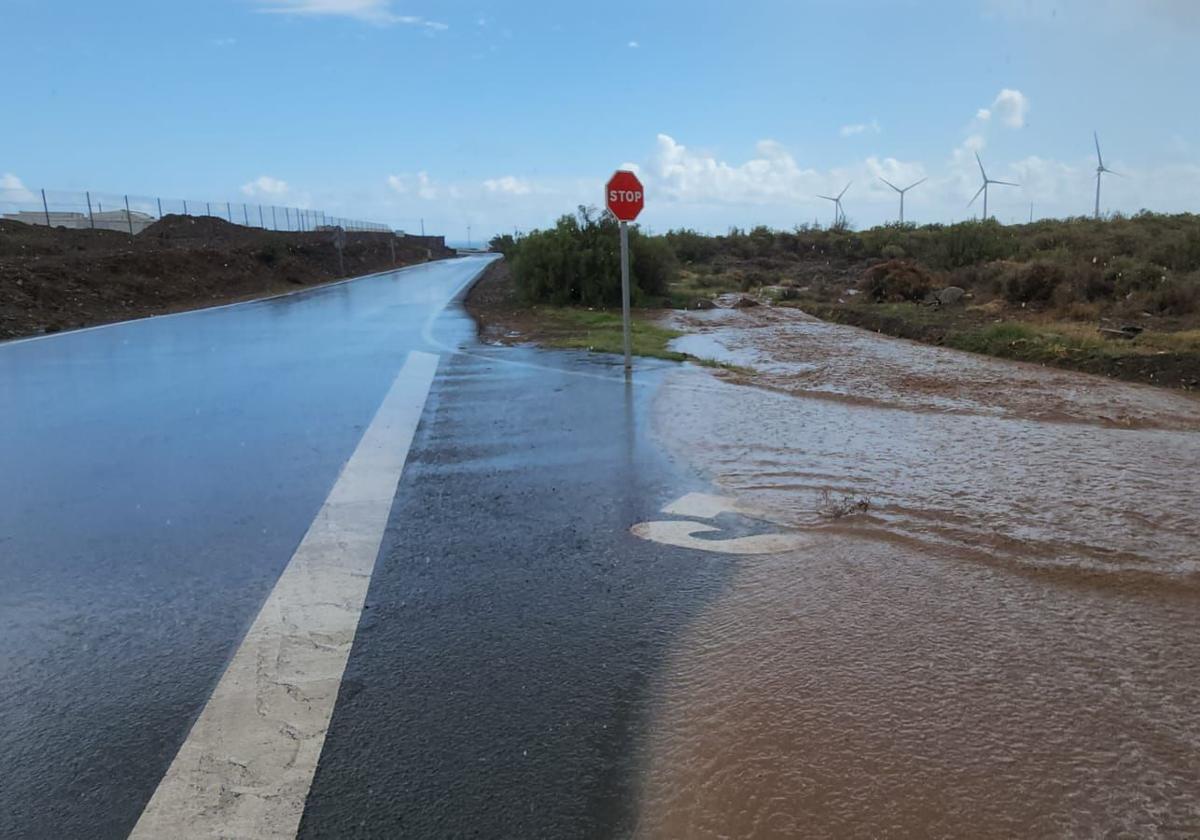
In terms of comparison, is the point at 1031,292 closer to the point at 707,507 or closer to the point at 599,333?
the point at 599,333

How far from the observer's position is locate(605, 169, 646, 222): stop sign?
10.9 metres

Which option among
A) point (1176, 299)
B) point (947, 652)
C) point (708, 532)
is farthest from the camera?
point (1176, 299)

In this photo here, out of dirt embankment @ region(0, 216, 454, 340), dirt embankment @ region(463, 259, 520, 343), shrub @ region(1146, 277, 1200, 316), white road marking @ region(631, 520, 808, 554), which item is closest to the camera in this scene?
white road marking @ region(631, 520, 808, 554)

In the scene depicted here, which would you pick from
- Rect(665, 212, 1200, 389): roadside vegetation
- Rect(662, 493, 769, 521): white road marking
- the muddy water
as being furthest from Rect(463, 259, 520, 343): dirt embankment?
the muddy water

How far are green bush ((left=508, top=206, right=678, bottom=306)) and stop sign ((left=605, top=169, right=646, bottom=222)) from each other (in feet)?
35.8

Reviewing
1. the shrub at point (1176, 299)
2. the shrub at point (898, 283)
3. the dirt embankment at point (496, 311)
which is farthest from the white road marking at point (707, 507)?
the shrub at point (898, 283)

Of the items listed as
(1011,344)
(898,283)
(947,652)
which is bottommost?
(947,652)

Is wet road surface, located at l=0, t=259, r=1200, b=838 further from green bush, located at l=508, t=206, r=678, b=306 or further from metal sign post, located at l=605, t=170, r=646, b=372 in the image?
green bush, located at l=508, t=206, r=678, b=306

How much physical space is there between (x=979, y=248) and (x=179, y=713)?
3541 centimetres

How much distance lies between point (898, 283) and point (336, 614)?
22.2m

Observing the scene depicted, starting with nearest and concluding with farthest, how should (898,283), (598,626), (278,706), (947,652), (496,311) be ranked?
(278,706) < (947,652) < (598,626) < (496,311) < (898,283)

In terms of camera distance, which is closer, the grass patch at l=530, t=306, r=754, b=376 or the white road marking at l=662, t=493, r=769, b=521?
the white road marking at l=662, t=493, r=769, b=521

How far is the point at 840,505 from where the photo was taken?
546 cm

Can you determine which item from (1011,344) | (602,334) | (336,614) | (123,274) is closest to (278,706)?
(336,614)
